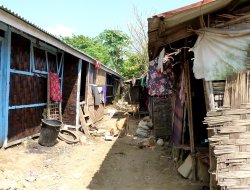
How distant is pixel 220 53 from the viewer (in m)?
4.47

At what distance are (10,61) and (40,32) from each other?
103cm

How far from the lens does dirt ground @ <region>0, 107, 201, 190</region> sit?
5.75 meters

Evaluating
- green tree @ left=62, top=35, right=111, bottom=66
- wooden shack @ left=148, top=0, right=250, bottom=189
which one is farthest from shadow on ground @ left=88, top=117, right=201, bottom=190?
green tree @ left=62, top=35, right=111, bottom=66

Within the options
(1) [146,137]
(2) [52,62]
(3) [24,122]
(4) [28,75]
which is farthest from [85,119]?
(4) [28,75]

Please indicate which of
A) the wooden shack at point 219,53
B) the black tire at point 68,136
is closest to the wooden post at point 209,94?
the wooden shack at point 219,53

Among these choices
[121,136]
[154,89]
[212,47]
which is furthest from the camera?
[121,136]

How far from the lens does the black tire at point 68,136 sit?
9.43 m

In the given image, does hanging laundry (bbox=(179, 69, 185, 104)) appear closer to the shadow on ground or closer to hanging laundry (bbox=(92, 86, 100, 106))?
the shadow on ground

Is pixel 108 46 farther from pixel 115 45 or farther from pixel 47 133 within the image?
pixel 47 133

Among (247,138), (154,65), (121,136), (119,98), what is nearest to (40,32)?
(154,65)

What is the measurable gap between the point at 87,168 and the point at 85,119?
5348mm

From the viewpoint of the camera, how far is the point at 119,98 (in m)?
27.4

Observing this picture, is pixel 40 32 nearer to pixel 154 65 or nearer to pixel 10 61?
pixel 10 61

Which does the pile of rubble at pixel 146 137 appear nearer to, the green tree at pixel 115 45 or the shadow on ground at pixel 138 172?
the shadow on ground at pixel 138 172
